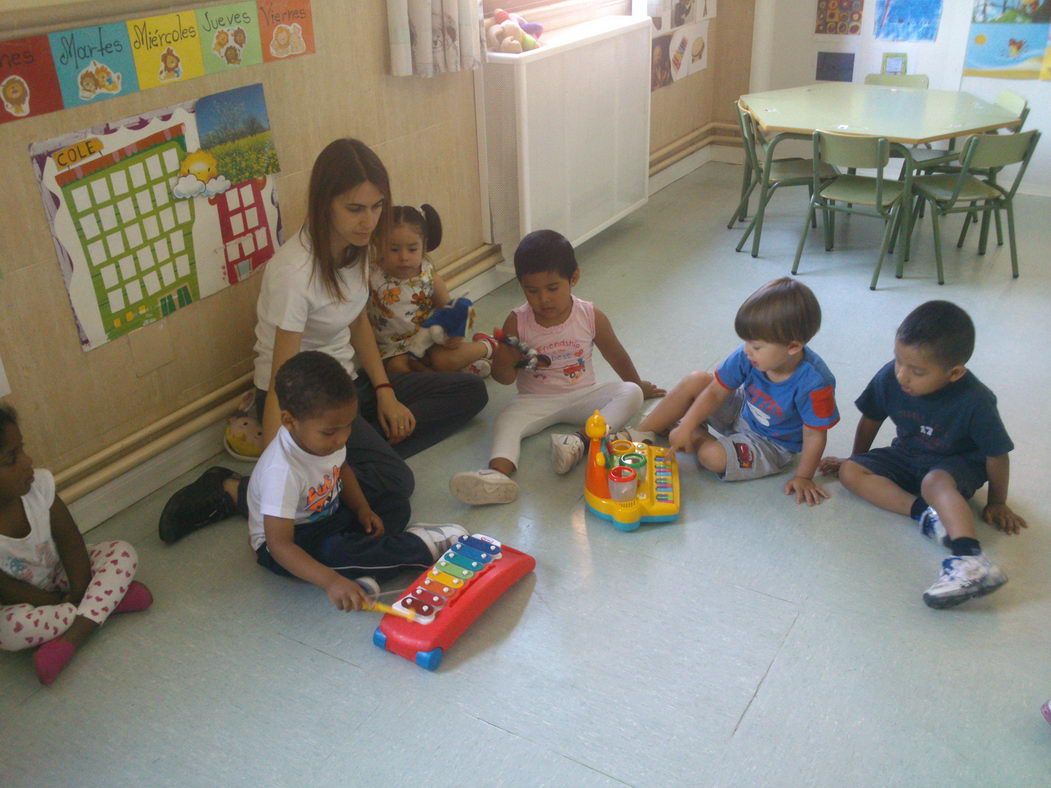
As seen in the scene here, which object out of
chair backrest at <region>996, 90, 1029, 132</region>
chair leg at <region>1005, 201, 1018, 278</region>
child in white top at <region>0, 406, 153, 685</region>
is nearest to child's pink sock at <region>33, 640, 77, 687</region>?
child in white top at <region>0, 406, 153, 685</region>

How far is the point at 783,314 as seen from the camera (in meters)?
2.14

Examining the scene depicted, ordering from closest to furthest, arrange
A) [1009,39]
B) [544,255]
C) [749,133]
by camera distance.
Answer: [544,255], [749,133], [1009,39]

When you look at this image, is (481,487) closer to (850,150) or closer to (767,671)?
(767,671)

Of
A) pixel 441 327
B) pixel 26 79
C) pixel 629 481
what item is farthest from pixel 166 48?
pixel 629 481

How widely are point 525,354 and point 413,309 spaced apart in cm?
40

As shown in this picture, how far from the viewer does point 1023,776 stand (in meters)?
1.54

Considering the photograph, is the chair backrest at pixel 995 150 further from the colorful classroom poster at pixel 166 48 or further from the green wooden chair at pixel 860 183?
the colorful classroom poster at pixel 166 48

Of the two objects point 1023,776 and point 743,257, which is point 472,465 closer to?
point 1023,776

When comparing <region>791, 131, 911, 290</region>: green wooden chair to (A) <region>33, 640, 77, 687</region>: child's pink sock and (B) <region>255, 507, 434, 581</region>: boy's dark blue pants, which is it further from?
(A) <region>33, 640, 77, 687</region>: child's pink sock

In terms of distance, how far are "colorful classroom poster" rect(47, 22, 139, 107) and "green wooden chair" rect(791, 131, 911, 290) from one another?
7.93ft

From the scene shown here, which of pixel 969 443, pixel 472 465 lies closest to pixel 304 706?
pixel 472 465

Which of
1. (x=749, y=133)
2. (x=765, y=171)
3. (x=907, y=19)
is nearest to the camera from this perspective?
(x=765, y=171)

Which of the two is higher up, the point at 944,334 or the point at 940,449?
the point at 944,334

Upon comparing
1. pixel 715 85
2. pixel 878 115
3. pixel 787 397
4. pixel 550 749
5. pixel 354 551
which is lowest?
pixel 550 749
